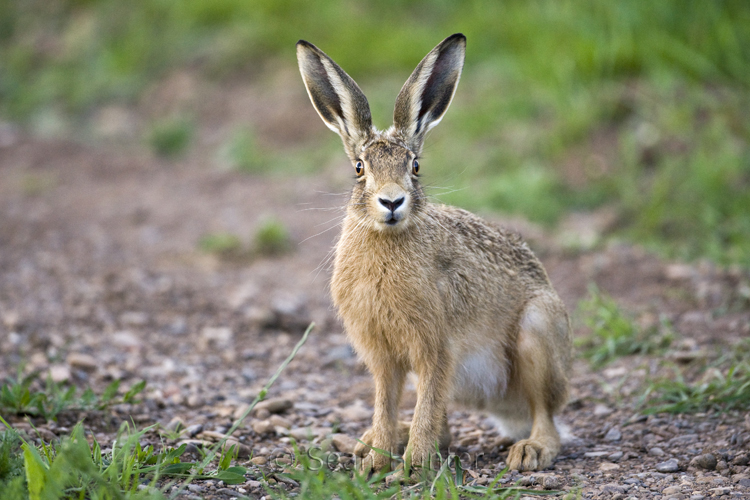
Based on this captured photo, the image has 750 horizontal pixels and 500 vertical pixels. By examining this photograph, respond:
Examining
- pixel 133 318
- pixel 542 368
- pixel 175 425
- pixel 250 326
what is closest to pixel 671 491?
pixel 542 368

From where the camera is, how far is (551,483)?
316cm

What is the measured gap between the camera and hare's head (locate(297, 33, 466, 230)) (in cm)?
352

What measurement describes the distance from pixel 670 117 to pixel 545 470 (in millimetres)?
5232

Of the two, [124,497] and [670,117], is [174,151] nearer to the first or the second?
[670,117]

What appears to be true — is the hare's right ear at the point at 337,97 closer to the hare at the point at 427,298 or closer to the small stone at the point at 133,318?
the hare at the point at 427,298

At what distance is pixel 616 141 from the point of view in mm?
7953

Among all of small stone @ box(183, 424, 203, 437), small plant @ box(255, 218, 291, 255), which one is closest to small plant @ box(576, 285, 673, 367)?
small stone @ box(183, 424, 203, 437)

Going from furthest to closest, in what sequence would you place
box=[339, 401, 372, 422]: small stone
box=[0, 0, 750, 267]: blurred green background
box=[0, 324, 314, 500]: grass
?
box=[0, 0, 750, 267]: blurred green background
box=[339, 401, 372, 422]: small stone
box=[0, 324, 314, 500]: grass

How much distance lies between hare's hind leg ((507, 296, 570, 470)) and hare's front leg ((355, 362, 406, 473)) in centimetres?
63

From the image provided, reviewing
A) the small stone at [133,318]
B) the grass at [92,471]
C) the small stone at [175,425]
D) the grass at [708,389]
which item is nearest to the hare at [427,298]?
the grass at [708,389]

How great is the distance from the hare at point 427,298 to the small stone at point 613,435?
31cm

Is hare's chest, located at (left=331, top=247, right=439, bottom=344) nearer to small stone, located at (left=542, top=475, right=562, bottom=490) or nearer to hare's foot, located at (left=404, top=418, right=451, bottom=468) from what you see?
hare's foot, located at (left=404, top=418, right=451, bottom=468)

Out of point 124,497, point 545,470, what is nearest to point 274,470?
point 124,497

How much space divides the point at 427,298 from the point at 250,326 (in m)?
2.47
